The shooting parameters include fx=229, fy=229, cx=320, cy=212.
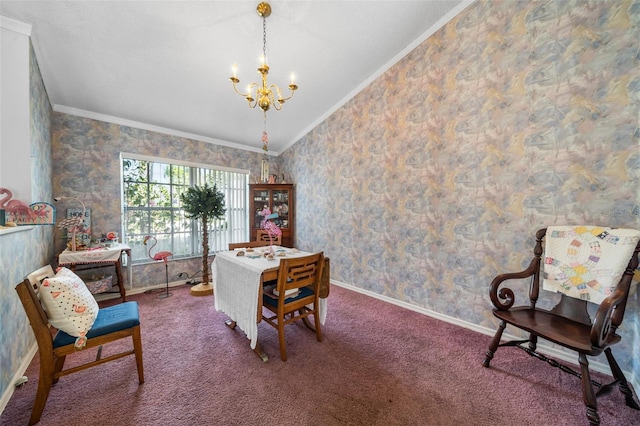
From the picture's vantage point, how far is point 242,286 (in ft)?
6.82

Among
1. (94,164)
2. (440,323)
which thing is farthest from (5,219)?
(440,323)


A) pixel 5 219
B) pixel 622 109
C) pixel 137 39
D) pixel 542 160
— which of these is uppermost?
pixel 137 39

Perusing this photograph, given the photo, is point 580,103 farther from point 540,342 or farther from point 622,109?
point 540,342

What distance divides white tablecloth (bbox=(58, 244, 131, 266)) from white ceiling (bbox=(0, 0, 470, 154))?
1.85 meters

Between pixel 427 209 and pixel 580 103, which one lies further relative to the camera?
pixel 427 209

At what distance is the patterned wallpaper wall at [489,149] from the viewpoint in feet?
5.62

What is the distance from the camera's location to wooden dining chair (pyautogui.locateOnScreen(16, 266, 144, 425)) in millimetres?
1276

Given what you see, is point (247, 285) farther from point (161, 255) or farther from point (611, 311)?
point (611, 311)

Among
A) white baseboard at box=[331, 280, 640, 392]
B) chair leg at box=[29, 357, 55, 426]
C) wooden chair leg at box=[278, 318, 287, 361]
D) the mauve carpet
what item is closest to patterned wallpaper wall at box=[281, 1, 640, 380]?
white baseboard at box=[331, 280, 640, 392]

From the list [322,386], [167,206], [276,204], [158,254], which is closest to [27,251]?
[158,254]

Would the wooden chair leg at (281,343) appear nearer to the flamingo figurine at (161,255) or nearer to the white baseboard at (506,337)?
the white baseboard at (506,337)

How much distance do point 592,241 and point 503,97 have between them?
1.42 metres

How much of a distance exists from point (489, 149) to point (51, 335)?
3.64 meters

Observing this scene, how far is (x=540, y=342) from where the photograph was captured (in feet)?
6.61
